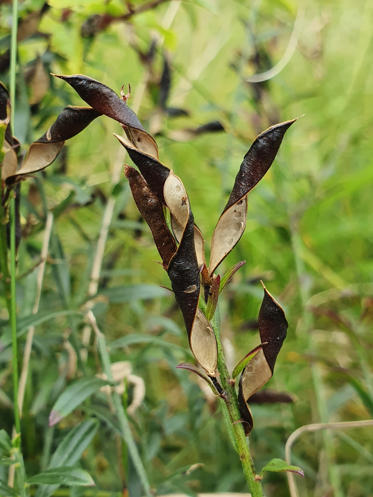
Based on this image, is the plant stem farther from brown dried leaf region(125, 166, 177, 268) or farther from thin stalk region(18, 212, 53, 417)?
thin stalk region(18, 212, 53, 417)

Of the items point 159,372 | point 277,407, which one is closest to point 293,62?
point 159,372

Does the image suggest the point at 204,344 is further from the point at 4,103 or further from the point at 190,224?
the point at 4,103

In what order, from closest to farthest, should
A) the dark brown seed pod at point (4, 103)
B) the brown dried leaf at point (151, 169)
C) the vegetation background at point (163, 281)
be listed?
the brown dried leaf at point (151, 169)
the dark brown seed pod at point (4, 103)
the vegetation background at point (163, 281)

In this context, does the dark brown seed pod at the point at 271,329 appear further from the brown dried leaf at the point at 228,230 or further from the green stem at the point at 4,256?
the green stem at the point at 4,256

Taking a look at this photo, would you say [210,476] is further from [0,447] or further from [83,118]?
[83,118]

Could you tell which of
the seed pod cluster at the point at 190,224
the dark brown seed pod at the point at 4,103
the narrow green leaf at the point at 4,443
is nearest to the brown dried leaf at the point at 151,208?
the seed pod cluster at the point at 190,224
